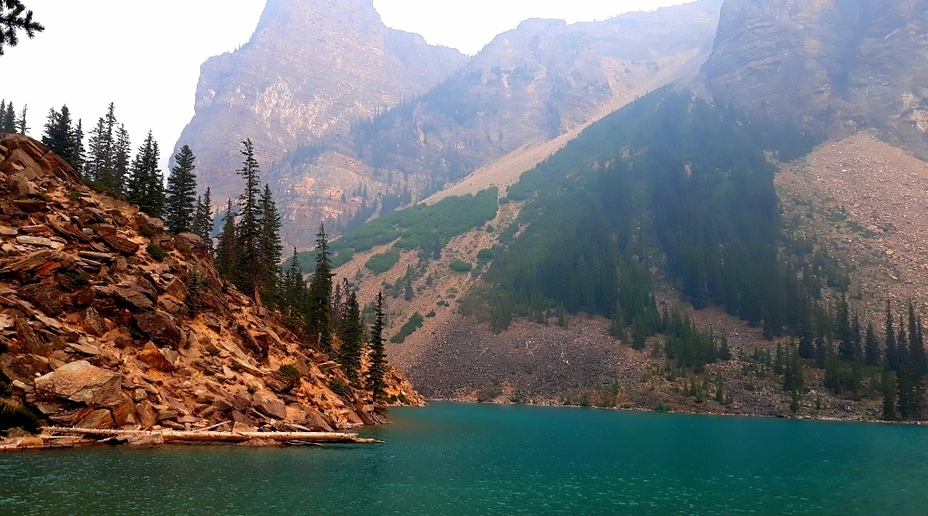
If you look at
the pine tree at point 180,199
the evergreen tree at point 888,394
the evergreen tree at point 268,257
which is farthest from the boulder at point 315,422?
the evergreen tree at point 888,394

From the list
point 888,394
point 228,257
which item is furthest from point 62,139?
point 888,394

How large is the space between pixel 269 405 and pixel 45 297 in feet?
67.2

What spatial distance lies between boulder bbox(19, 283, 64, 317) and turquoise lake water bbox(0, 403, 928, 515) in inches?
522

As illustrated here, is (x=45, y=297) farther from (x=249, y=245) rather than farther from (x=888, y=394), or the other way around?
(x=888, y=394)

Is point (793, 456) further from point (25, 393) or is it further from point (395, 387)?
point (395, 387)

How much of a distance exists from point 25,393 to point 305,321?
163 feet

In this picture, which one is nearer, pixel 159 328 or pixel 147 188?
pixel 159 328

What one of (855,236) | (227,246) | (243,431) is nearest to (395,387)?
(227,246)

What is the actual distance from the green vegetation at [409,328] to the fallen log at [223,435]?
406 feet

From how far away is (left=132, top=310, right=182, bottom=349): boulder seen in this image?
49469mm

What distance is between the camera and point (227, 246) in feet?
287

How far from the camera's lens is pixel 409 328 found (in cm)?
18675

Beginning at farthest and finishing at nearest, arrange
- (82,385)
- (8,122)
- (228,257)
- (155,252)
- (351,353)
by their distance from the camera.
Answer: (8,122) → (351,353) → (228,257) → (155,252) → (82,385)

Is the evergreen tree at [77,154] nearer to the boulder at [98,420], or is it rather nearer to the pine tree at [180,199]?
the pine tree at [180,199]
